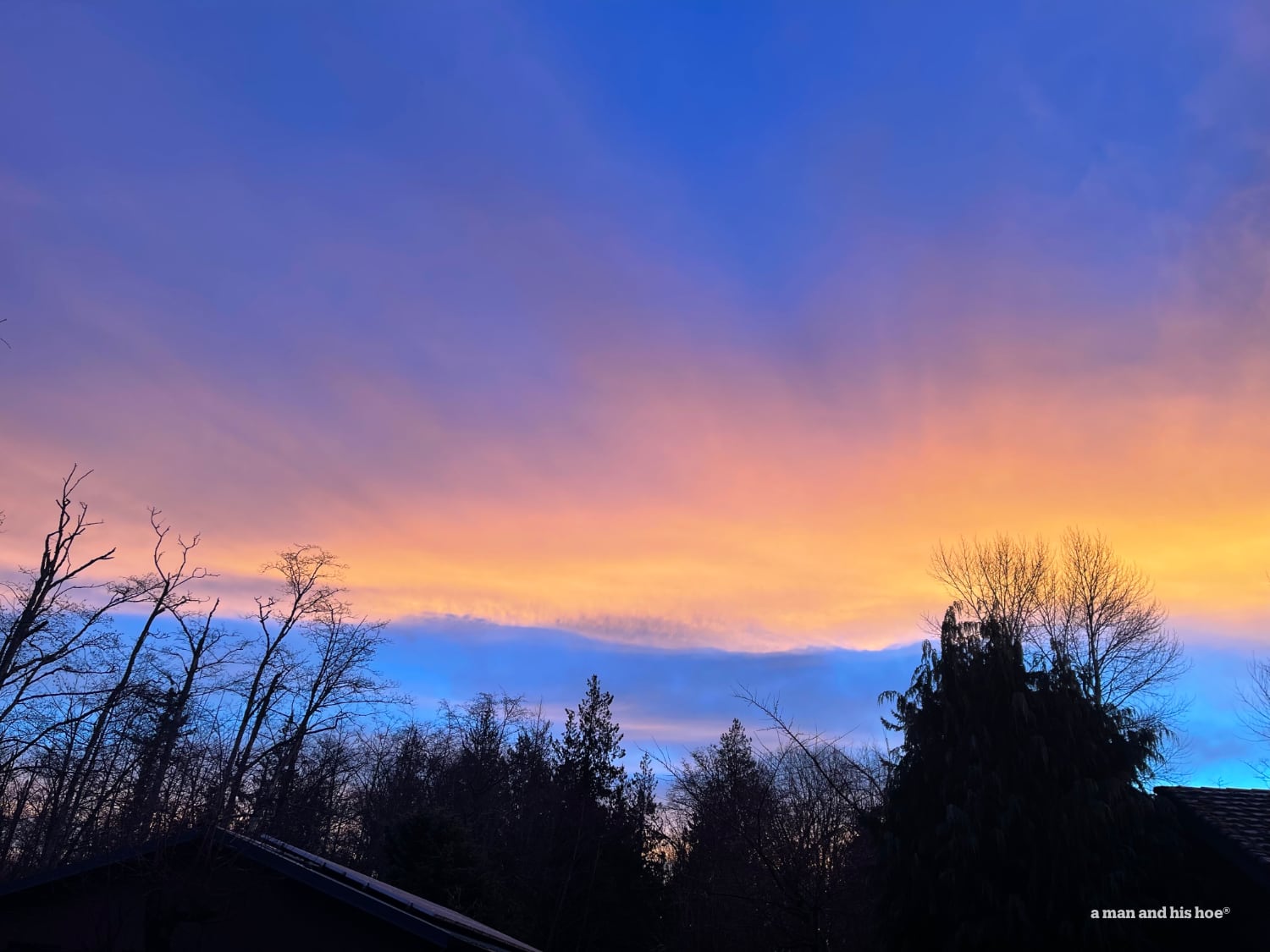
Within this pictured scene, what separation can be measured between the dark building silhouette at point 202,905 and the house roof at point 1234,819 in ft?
43.6

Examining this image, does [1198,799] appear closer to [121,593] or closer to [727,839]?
[727,839]

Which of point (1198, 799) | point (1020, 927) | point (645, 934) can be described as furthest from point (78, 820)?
point (1198, 799)

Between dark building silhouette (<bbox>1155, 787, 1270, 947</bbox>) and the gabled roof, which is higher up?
dark building silhouette (<bbox>1155, 787, 1270, 947</bbox>)

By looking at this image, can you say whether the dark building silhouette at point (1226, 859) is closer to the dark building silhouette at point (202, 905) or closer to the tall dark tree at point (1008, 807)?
the tall dark tree at point (1008, 807)

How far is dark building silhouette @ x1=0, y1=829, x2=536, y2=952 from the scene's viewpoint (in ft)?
39.9

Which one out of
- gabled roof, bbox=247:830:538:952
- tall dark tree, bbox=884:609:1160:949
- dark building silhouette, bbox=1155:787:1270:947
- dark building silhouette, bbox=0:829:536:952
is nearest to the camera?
dark building silhouette, bbox=0:829:536:952

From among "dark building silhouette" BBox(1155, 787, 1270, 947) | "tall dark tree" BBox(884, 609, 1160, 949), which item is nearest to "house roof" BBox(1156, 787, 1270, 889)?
"dark building silhouette" BBox(1155, 787, 1270, 947)

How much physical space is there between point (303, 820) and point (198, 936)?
2524cm

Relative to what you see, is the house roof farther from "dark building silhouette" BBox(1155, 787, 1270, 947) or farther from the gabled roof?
the gabled roof

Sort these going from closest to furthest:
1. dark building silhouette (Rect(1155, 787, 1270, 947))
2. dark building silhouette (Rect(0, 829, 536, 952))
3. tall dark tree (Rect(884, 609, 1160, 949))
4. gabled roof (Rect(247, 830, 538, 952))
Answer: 1. dark building silhouette (Rect(0, 829, 536, 952))
2. gabled roof (Rect(247, 830, 538, 952))
3. dark building silhouette (Rect(1155, 787, 1270, 947))
4. tall dark tree (Rect(884, 609, 1160, 949))

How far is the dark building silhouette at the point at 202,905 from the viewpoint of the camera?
1215cm

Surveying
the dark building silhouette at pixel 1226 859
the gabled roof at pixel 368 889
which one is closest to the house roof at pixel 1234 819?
the dark building silhouette at pixel 1226 859

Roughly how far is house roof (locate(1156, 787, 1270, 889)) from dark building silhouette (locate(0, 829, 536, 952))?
43.6ft

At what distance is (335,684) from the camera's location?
34.6m
